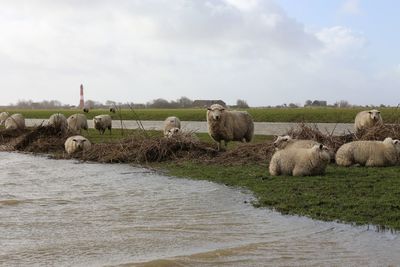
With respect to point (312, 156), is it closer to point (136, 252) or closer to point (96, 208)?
point (96, 208)

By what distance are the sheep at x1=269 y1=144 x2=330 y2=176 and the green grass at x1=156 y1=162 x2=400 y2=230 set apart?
0.34 meters

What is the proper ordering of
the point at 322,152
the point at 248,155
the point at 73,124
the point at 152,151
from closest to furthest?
the point at 322,152, the point at 248,155, the point at 152,151, the point at 73,124

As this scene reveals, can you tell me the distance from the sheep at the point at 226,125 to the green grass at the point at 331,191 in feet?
17.5

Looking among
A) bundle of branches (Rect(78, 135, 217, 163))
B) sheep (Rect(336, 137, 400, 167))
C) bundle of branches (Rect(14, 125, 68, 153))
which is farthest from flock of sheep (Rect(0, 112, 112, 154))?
sheep (Rect(336, 137, 400, 167))

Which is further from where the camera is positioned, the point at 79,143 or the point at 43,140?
the point at 43,140

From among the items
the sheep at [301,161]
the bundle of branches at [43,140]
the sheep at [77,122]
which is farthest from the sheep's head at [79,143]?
the sheep at [77,122]

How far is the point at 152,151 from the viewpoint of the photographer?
1892 centimetres

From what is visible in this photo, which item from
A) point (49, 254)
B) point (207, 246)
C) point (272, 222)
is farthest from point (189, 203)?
point (49, 254)

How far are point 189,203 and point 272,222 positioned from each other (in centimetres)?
239

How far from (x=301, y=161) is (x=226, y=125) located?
8.05m

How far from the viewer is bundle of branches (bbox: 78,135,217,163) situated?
1880 centimetres

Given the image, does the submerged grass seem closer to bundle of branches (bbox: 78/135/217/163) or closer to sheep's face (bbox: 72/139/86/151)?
bundle of branches (bbox: 78/135/217/163)

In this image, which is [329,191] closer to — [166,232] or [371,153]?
[166,232]

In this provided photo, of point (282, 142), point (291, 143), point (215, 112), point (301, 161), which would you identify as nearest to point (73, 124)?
point (215, 112)
